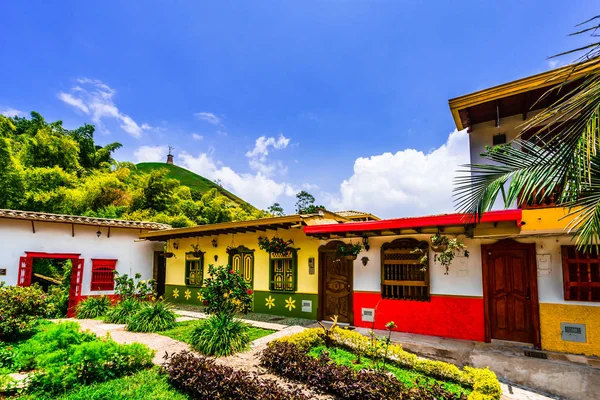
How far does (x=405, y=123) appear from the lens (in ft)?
43.9

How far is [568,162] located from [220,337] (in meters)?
5.82

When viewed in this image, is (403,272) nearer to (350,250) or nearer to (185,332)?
(350,250)

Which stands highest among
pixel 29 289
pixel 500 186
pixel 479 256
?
pixel 500 186

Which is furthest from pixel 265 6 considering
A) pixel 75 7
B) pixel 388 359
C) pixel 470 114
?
pixel 388 359

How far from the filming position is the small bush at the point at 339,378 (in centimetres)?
375

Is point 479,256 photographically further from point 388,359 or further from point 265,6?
point 265,6

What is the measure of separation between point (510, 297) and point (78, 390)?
25.6ft

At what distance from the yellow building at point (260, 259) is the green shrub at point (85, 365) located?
15.2 feet

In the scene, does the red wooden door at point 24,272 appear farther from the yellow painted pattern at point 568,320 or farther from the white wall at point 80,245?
the yellow painted pattern at point 568,320

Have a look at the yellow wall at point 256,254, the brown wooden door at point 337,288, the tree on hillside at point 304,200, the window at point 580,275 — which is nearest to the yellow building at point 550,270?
the window at point 580,275

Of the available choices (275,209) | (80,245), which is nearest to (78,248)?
(80,245)

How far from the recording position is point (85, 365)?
4.59m

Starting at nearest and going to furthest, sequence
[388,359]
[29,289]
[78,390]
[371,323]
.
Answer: [78,390] → [388,359] → [29,289] → [371,323]

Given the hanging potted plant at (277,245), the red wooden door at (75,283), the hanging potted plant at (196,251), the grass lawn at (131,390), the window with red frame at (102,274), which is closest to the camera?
the grass lawn at (131,390)
